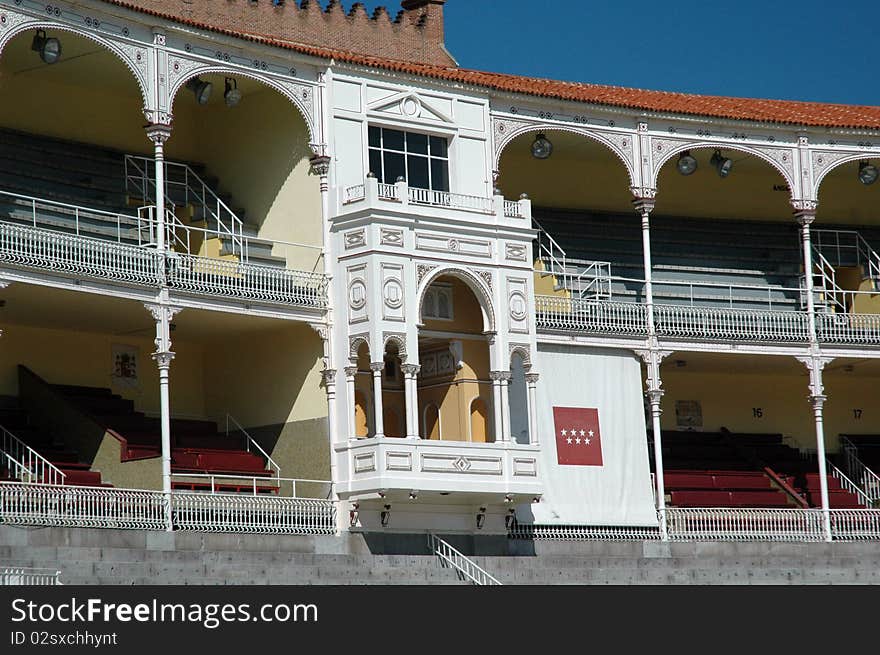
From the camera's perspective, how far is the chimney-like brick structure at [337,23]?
47.9 metres

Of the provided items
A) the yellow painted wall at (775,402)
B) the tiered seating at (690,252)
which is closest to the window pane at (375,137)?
the tiered seating at (690,252)

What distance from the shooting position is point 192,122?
41656mm

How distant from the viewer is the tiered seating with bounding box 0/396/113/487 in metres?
34.5

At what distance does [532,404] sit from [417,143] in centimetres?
585

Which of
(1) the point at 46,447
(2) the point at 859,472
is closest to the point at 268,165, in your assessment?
(1) the point at 46,447

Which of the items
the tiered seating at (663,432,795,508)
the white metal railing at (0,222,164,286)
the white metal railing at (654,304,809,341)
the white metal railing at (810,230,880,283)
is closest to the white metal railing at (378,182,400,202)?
the white metal railing at (0,222,164,286)

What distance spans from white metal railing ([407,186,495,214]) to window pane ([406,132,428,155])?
1.08 metres

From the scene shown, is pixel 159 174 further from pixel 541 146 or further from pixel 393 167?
pixel 541 146

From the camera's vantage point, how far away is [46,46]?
1409 inches

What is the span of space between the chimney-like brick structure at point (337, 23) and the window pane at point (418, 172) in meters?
8.72

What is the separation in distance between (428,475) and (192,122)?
9.81m

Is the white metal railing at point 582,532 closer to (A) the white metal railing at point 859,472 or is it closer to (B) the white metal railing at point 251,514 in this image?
(B) the white metal railing at point 251,514

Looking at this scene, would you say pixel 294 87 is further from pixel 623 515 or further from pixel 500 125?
pixel 623 515
